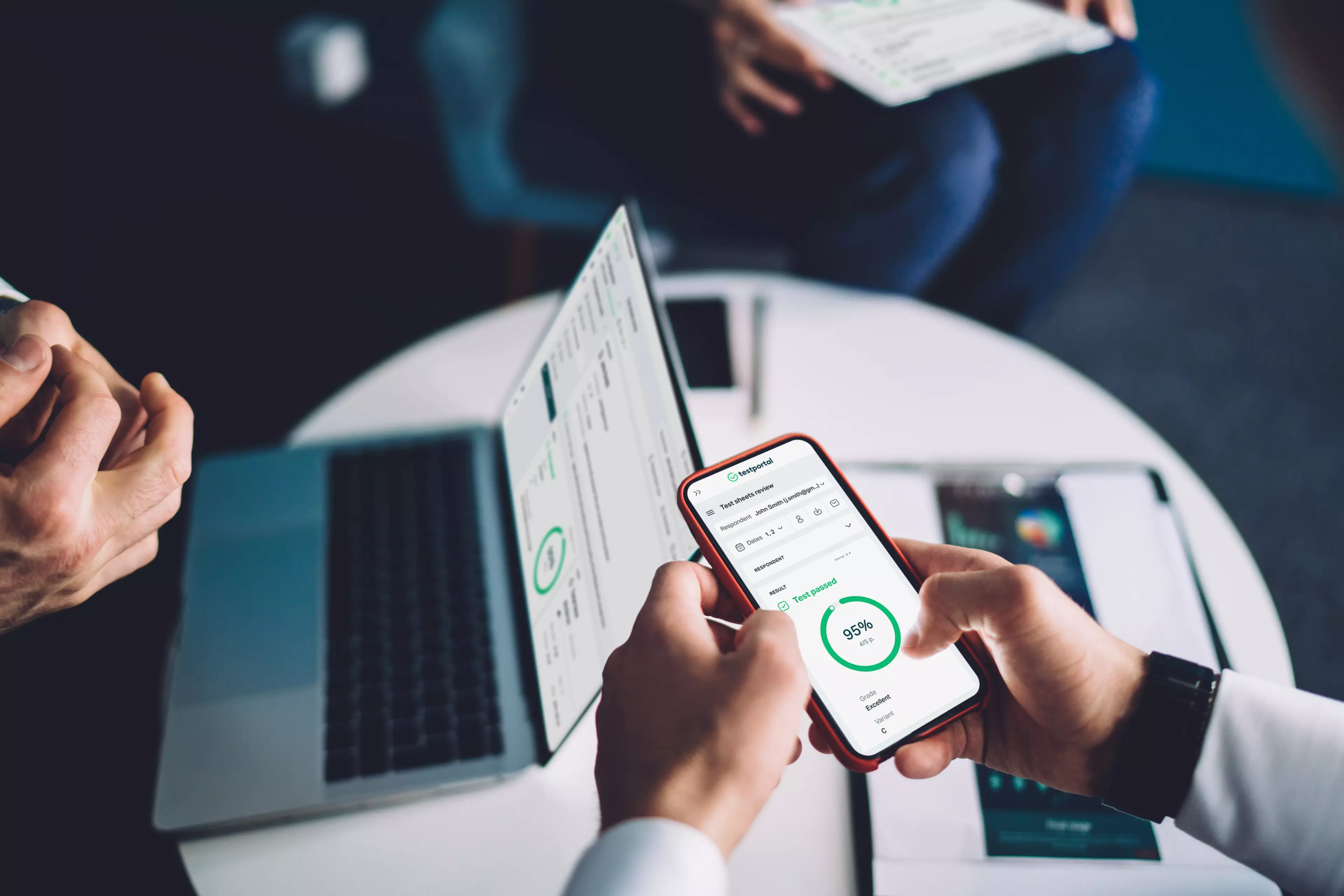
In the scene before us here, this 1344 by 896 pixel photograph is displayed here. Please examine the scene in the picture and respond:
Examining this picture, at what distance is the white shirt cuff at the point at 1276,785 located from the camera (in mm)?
588

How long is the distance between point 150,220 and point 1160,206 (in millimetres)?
2468

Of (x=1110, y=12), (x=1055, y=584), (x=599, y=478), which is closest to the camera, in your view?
(x=599, y=478)

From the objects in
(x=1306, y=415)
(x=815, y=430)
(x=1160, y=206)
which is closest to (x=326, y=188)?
(x=815, y=430)

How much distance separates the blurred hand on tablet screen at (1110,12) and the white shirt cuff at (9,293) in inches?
51.8

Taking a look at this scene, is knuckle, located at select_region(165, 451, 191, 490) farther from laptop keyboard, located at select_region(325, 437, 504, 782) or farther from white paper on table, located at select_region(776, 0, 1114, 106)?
white paper on table, located at select_region(776, 0, 1114, 106)

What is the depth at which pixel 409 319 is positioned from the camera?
1.86m

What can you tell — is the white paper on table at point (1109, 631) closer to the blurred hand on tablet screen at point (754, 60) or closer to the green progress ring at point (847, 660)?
the green progress ring at point (847, 660)

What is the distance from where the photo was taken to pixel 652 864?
0.44 m

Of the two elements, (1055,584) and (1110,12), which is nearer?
(1055,584)

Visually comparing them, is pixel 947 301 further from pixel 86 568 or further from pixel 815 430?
pixel 86 568

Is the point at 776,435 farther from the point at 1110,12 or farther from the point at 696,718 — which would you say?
the point at 1110,12

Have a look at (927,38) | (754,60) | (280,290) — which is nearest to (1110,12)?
(927,38)

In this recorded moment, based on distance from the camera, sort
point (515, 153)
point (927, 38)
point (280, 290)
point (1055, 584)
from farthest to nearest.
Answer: point (280, 290) → point (515, 153) → point (927, 38) → point (1055, 584)

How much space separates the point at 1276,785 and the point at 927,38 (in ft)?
3.19
